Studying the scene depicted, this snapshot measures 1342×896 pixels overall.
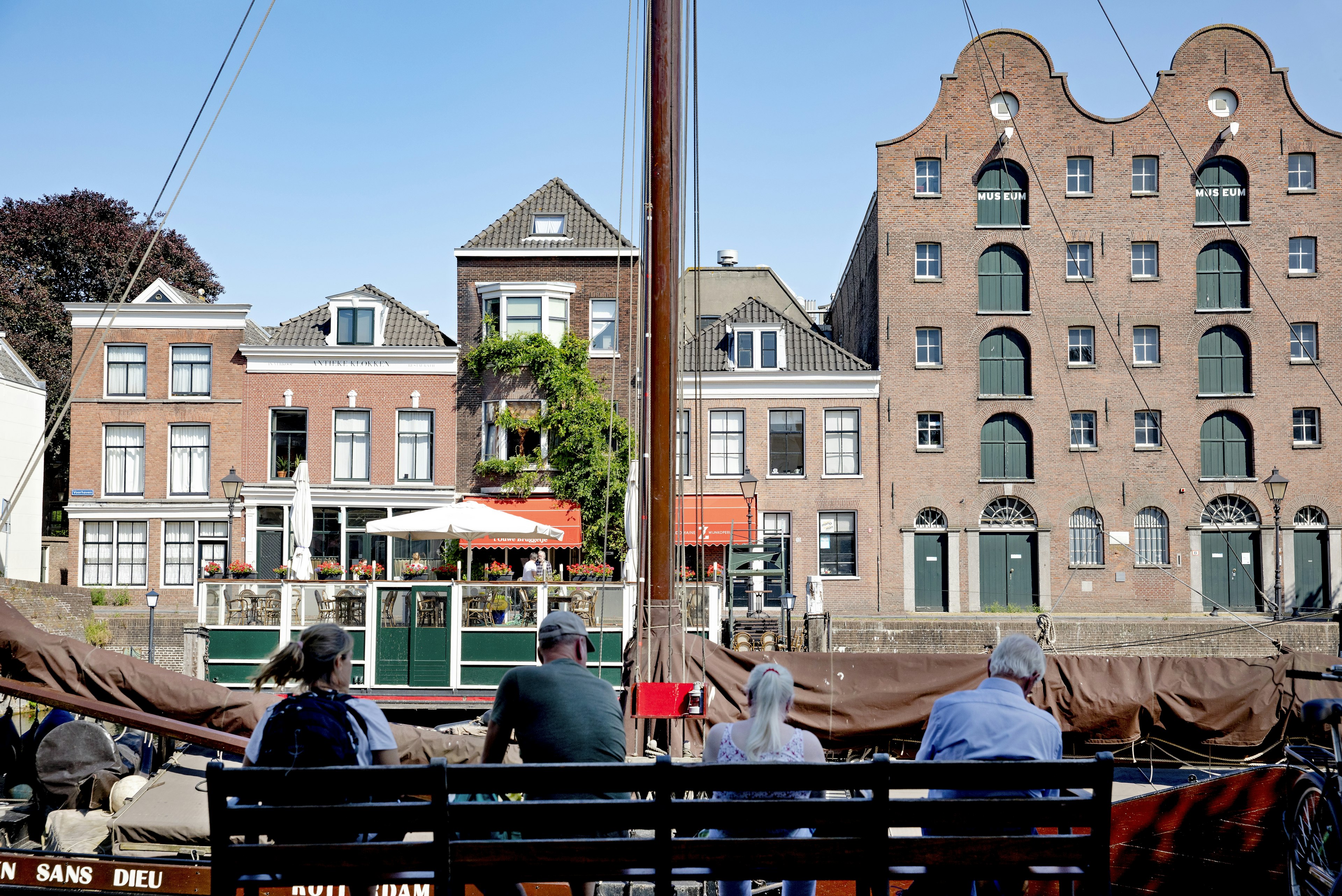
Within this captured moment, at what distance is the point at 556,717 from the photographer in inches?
146

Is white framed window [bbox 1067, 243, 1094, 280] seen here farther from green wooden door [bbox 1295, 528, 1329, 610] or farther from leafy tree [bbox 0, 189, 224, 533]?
leafy tree [bbox 0, 189, 224, 533]

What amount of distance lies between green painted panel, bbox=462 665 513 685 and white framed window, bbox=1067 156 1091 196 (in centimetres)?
2242

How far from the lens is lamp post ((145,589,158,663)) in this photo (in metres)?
19.7

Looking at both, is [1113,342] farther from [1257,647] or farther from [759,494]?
[759,494]

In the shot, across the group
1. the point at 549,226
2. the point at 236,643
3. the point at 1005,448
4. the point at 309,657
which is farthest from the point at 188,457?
the point at 309,657

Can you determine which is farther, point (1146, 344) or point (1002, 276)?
point (1002, 276)


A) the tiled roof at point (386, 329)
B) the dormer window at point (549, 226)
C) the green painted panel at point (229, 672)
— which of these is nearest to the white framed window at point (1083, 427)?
the dormer window at point (549, 226)

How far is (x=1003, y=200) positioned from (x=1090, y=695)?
74.9 feet

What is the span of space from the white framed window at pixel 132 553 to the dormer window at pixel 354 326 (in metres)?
6.73

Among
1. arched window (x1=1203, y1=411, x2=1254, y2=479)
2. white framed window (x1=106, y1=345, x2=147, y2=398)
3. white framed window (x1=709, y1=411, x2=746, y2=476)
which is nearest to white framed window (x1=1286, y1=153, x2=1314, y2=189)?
arched window (x1=1203, y1=411, x2=1254, y2=479)

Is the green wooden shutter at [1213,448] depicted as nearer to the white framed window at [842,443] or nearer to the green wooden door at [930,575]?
the green wooden door at [930,575]

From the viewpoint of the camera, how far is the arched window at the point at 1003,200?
2878cm

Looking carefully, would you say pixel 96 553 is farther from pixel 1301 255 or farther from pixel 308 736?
pixel 1301 255

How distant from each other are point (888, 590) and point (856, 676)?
62.7 ft
